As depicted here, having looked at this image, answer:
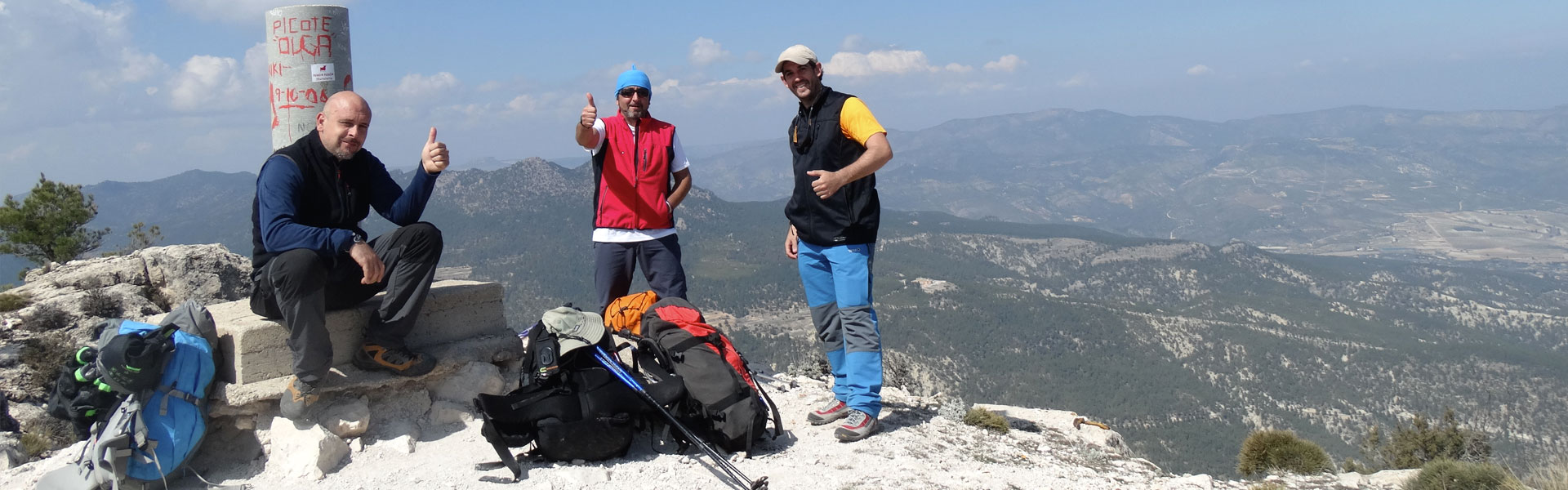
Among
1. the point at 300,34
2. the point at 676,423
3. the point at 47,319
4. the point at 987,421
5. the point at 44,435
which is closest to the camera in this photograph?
the point at 676,423

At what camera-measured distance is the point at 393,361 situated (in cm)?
589

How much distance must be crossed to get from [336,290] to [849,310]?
136 inches

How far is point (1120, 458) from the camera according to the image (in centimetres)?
675

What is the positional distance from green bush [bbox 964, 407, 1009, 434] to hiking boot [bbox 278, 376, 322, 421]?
16.4ft

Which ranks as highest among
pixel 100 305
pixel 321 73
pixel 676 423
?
pixel 321 73

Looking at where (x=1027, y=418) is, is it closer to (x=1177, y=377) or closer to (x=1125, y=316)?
(x=1177, y=377)

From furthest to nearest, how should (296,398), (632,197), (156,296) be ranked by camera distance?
(156,296), (632,197), (296,398)

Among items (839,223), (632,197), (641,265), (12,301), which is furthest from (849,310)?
(12,301)

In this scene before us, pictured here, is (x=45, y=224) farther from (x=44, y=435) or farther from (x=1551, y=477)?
(x=1551, y=477)

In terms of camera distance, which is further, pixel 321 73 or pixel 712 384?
pixel 321 73

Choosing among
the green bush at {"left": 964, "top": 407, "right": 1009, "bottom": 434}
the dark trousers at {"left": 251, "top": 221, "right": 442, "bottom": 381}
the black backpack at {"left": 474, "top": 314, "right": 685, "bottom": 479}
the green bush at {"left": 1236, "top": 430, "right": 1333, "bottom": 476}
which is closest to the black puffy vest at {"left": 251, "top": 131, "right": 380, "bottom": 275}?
the dark trousers at {"left": 251, "top": 221, "right": 442, "bottom": 381}

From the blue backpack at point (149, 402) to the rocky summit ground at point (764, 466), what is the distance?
15.1 inches

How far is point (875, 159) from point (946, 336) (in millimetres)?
106861

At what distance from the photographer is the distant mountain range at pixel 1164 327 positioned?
8962 cm
